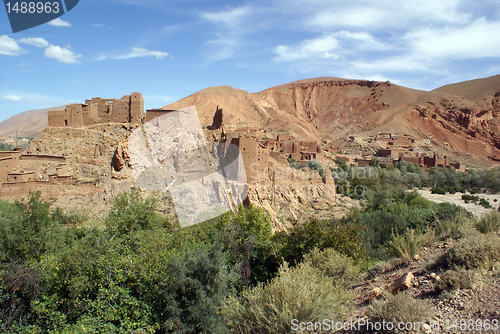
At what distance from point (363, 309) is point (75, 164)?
72.8ft

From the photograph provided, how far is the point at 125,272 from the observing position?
8.98 metres

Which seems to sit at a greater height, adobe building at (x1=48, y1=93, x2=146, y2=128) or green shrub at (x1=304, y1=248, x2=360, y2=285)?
adobe building at (x1=48, y1=93, x2=146, y2=128)

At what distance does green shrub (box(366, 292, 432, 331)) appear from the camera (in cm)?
450

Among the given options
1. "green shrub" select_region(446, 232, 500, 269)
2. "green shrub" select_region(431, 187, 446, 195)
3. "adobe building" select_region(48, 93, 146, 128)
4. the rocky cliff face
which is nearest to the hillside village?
"adobe building" select_region(48, 93, 146, 128)

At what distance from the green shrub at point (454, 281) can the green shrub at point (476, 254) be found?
0.35m

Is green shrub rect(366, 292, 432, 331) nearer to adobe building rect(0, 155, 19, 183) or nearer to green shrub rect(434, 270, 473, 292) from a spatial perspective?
green shrub rect(434, 270, 473, 292)

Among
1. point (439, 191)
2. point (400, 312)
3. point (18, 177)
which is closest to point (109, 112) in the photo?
point (18, 177)

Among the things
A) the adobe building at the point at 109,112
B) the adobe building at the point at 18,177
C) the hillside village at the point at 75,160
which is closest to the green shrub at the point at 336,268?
the hillside village at the point at 75,160

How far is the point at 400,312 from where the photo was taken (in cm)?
454

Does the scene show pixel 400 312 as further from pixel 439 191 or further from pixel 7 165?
pixel 439 191

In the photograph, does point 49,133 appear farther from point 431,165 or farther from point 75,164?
point 431,165

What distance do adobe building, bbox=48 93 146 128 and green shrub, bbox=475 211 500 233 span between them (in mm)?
23844

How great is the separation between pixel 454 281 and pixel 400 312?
174cm

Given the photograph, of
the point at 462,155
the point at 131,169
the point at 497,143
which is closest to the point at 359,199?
the point at 131,169
